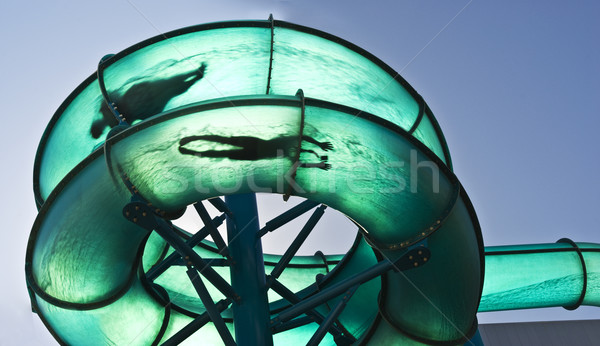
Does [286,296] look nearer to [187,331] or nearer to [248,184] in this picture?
[187,331]

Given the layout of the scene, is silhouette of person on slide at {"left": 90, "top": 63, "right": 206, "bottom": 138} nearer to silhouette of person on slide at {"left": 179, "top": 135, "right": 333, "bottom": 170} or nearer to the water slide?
the water slide

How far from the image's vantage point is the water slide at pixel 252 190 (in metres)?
5.03

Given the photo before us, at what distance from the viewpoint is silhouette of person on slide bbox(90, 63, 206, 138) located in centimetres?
612

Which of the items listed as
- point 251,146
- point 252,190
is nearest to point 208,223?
point 252,190

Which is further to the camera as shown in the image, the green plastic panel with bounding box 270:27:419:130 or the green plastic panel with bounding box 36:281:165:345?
the green plastic panel with bounding box 270:27:419:130

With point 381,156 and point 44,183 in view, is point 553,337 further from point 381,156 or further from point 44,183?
point 44,183

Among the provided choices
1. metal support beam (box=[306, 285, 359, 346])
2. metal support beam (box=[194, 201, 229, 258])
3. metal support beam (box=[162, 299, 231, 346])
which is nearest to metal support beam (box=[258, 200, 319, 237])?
metal support beam (box=[194, 201, 229, 258])

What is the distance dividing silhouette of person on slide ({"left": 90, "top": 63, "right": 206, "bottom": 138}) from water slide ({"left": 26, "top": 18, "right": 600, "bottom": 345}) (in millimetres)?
14

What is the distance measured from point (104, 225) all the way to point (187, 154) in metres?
1.03

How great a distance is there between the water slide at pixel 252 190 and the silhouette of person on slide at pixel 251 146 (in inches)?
0.4

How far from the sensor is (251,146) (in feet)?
16.4

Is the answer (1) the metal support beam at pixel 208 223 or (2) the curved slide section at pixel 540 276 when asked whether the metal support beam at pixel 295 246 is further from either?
(2) the curved slide section at pixel 540 276

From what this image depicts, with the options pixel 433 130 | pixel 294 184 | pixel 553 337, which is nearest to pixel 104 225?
pixel 294 184

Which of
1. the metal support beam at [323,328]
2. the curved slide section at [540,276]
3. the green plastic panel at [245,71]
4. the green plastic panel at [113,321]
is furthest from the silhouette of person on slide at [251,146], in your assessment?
the curved slide section at [540,276]
